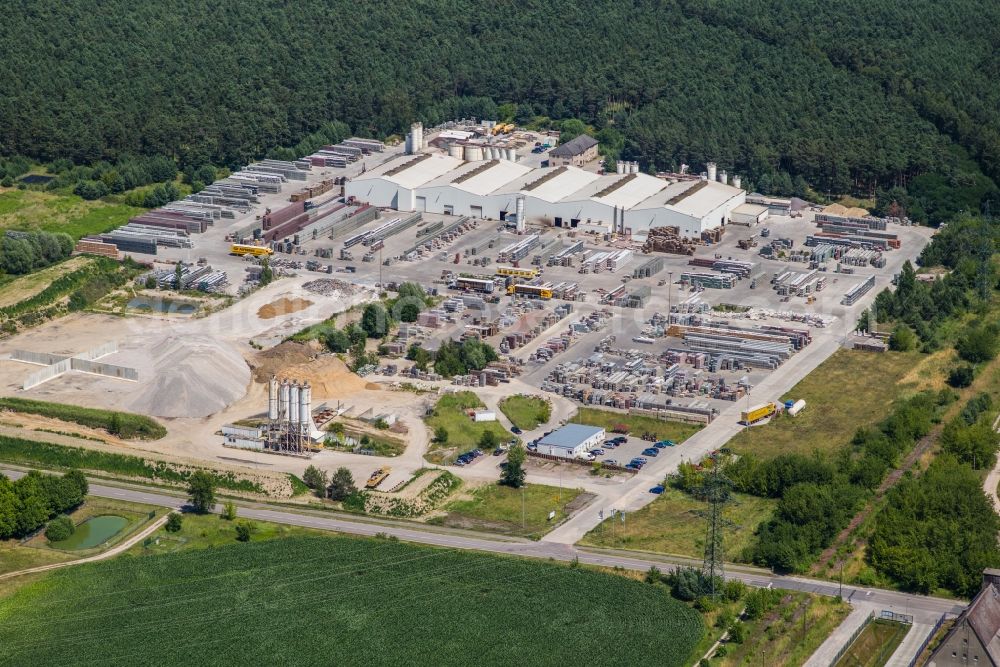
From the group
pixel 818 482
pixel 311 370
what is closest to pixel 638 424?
pixel 818 482

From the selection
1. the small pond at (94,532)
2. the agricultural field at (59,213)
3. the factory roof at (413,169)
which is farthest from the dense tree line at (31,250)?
the small pond at (94,532)

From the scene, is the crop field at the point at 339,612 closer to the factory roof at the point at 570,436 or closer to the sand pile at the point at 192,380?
the factory roof at the point at 570,436

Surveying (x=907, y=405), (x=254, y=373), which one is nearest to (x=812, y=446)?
(x=907, y=405)

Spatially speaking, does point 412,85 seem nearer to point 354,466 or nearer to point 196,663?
point 354,466

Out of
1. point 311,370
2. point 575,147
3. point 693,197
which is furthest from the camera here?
point 575,147

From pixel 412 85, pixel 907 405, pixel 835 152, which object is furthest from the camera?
pixel 412 85

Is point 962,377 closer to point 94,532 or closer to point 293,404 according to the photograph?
point 293,404
